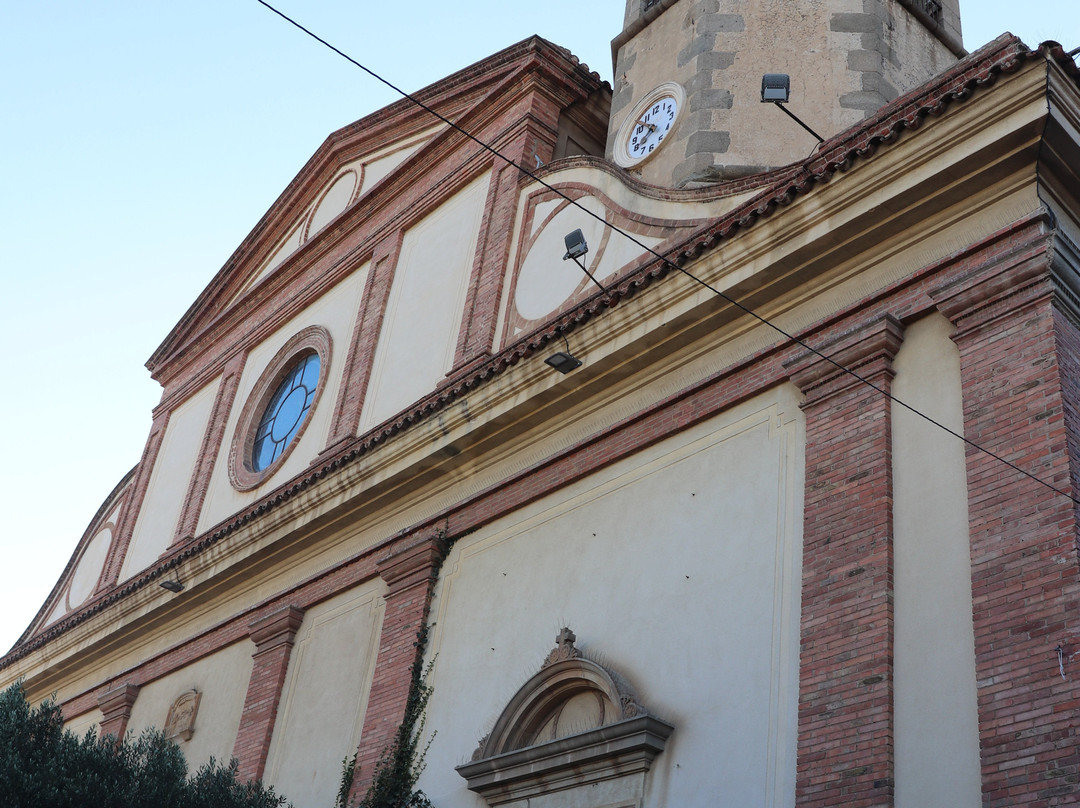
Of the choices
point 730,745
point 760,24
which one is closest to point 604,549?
point 730,745

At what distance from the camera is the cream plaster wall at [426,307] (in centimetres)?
1498

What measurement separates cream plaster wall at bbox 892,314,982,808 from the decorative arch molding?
2.05 metres

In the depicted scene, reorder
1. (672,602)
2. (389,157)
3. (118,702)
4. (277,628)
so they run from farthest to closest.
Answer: (389,157) → (118,702) → (277,628) → (672,602)

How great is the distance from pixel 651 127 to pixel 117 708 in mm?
10109

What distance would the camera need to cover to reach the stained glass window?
57.5 ft

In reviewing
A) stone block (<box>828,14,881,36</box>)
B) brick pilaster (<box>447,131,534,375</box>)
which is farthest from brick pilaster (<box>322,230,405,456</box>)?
stone block (<box>828,14,881,36</box>)

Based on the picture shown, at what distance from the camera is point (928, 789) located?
25.1ft

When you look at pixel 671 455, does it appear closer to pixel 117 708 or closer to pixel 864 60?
pixel 864 60

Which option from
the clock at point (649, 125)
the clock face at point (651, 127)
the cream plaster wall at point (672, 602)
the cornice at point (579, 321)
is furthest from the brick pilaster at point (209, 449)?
the clock face at point (651, 127)

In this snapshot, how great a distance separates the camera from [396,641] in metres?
12.8

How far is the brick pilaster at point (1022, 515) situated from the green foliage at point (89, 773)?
21.6 feet

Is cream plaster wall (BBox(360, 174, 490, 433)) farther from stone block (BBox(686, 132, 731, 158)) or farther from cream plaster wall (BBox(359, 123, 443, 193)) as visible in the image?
stone block (BBox(686, 132, 731, 158))

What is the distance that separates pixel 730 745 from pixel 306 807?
18.3 feet

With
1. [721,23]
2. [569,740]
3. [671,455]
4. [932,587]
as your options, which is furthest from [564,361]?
[721,23]
